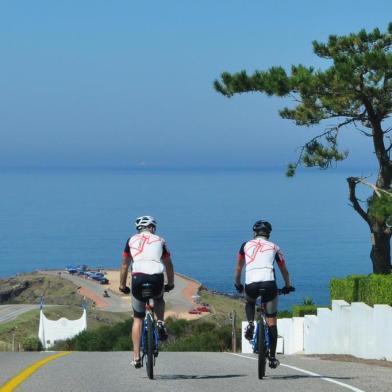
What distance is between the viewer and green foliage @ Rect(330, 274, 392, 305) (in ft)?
78.5

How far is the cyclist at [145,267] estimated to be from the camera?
1212 centimetres

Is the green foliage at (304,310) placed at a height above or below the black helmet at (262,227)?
above

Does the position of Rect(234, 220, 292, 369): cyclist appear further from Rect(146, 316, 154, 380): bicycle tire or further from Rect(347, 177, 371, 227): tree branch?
Rect(347, 177, 371, 227): tree branch

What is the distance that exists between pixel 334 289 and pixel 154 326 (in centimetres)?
1677

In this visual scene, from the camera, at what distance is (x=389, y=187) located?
111 ft

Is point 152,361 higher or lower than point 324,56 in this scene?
lower

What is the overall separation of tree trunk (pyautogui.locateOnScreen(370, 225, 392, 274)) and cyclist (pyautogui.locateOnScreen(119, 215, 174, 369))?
2201 centimetres

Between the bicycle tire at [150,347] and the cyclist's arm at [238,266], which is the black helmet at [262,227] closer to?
the cyclist's arm at [238,266]

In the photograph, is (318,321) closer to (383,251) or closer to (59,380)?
(383,251)

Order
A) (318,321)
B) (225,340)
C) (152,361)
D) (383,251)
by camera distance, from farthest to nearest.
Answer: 1. (225,340)
2. (383,251)
3. (318,321)
4. (152,361)

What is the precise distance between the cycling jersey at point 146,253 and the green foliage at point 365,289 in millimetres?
12307

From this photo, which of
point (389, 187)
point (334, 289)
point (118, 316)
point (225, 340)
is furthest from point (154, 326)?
point (118, 316)

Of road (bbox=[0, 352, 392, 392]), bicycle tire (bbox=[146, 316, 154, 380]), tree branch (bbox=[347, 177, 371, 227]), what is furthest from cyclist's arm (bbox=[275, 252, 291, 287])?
tree branch (bbox=[347, 177, 371, 227])

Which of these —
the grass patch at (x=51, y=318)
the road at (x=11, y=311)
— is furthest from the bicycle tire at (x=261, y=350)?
the road at (x=11, y=311)
